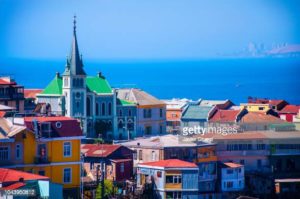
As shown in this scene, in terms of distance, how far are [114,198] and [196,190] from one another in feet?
9.91

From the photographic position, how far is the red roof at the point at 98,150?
4494cm

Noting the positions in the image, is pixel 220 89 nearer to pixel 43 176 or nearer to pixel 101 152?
pixel 101 152

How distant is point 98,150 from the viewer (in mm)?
45531

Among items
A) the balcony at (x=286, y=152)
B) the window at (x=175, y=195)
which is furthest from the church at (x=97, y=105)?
the window at (x=175, y=195)

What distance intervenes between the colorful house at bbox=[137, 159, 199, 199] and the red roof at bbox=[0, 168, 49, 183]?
6.59 m

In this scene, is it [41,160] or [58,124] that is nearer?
[41,160]

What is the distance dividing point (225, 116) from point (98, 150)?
43.0 feet

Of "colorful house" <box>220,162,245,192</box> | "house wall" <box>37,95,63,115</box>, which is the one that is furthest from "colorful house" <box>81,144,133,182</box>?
"house wall" <box>37,95,63,115</box>

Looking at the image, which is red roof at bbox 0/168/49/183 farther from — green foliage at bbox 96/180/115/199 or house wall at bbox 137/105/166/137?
house wall at bbox 137/105/166/137

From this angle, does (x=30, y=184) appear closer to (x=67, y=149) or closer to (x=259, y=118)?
(x=67, y=149)

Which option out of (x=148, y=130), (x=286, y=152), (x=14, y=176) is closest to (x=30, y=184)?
(x=14, y=176)

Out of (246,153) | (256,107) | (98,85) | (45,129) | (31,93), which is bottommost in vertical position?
(246,153)

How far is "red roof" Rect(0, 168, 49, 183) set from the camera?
112 feet

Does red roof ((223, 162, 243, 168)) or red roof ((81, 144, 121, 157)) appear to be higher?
red roof ((81, 144, 121, 157))
